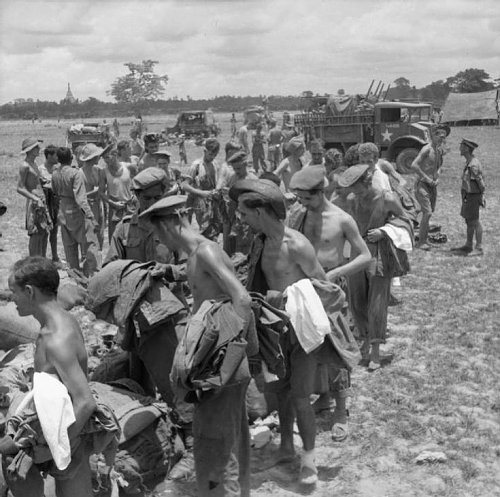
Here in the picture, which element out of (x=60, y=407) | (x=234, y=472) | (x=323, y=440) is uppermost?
(x=60, y=407)

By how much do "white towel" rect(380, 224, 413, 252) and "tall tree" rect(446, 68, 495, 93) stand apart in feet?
220

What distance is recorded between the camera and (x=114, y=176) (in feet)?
29.9

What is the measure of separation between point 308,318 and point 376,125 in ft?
57.3

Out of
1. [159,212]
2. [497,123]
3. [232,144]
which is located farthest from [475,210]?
[497,123]

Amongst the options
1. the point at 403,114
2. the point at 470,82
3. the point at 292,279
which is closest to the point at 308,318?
the point at 292,279

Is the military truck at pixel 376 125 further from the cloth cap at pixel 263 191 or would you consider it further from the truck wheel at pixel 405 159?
the cloth cap at pixel 263 191

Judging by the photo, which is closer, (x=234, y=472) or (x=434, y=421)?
(x=234, y=472)

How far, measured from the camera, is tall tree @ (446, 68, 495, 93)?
227 ft

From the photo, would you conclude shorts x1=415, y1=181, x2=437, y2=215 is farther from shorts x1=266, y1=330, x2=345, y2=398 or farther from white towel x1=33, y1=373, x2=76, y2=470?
white towel x1=33, y1=373, x2=76, y2=470

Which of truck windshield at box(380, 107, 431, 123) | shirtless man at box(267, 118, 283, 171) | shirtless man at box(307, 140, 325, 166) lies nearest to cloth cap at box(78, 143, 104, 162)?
shirtless man at box(307, 140, 325, 166)

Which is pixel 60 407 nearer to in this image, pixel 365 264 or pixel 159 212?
pixel 159 212

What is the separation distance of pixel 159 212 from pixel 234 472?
55.4 inches

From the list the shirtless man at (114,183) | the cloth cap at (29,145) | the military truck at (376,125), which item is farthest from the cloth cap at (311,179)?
the military truck at (376,125)

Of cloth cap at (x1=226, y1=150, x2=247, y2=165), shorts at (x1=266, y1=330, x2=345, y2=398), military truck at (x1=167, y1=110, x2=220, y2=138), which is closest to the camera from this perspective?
shorts at (x1=266, y1=330, x2=345, y2=398)
